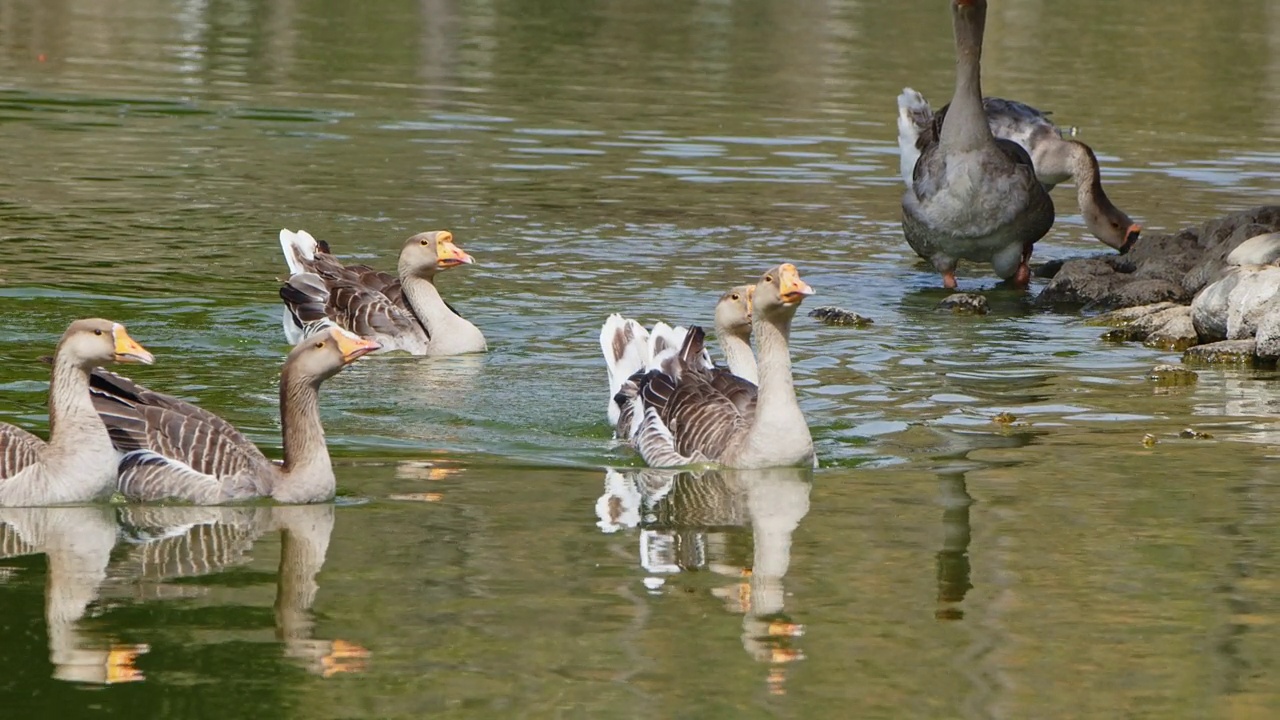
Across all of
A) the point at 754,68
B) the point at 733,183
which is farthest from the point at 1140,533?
the point at 754,68

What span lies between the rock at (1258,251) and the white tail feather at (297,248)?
7352 mm

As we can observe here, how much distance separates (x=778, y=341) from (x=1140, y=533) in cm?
245

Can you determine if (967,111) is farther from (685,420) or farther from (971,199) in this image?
(685,420)

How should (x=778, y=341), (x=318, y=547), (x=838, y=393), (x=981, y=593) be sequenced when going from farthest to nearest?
(x=838, y=393) → (x=778, y=341) → (x=318, y=547) → (x=981, y=593)

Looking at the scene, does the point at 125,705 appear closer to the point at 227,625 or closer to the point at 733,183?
the point at 227,625

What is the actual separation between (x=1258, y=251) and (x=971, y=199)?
2558 mm

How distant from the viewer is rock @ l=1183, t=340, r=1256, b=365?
1512 cm

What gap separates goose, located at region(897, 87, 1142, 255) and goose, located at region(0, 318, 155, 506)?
10.6 m

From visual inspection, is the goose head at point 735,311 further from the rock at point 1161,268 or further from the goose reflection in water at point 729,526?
the rock at point 1161,268

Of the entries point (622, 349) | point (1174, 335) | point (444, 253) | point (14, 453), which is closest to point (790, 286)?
point (622, 349)

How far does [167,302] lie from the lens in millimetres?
16062

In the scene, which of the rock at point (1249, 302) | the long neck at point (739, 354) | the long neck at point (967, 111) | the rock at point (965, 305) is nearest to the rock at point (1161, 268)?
the rock at point (965, 305)

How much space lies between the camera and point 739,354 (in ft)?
43.3

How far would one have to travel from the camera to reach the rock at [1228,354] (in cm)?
1512
